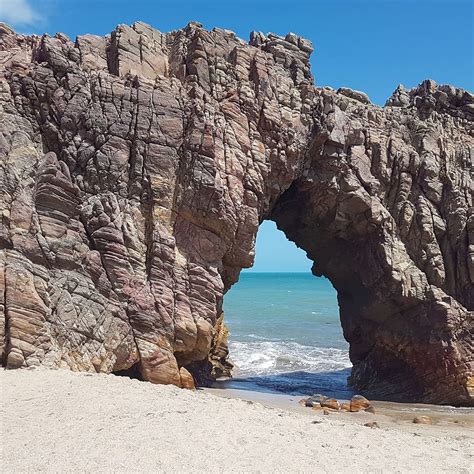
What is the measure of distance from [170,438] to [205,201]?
1199 centimetres

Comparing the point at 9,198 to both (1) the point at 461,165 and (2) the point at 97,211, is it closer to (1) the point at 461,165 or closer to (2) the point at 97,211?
(2) the point at 97,211

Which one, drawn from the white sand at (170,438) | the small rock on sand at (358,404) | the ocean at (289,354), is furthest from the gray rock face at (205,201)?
the small rock on sand at (358,404)

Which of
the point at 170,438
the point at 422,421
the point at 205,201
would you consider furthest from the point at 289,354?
the point at 170,438

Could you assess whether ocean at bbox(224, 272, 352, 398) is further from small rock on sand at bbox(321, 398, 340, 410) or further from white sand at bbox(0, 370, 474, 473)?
white sand at bbox(0, 370, 474, 473)

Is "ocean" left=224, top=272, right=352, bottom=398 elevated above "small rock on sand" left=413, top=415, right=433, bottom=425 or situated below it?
below

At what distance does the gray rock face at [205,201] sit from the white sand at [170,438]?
3466 millimetres

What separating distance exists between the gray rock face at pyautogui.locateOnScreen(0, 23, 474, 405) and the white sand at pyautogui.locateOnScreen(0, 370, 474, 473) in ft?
11.4

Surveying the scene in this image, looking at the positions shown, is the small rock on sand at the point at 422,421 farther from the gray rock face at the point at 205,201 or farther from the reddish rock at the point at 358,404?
the gray rock face at the point at 205,201

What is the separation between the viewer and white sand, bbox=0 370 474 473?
9219 millimetres

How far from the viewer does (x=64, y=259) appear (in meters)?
17.6

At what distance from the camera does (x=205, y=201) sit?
20.9m

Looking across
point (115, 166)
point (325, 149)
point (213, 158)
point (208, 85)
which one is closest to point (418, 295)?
point (325, 149)

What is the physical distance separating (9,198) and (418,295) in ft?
66.4

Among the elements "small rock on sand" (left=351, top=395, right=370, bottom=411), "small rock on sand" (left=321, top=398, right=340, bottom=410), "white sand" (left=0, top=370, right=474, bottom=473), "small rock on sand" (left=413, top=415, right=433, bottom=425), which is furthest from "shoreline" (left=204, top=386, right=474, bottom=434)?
"white sand" (left=0, top=370, right=474, bottom=473)
